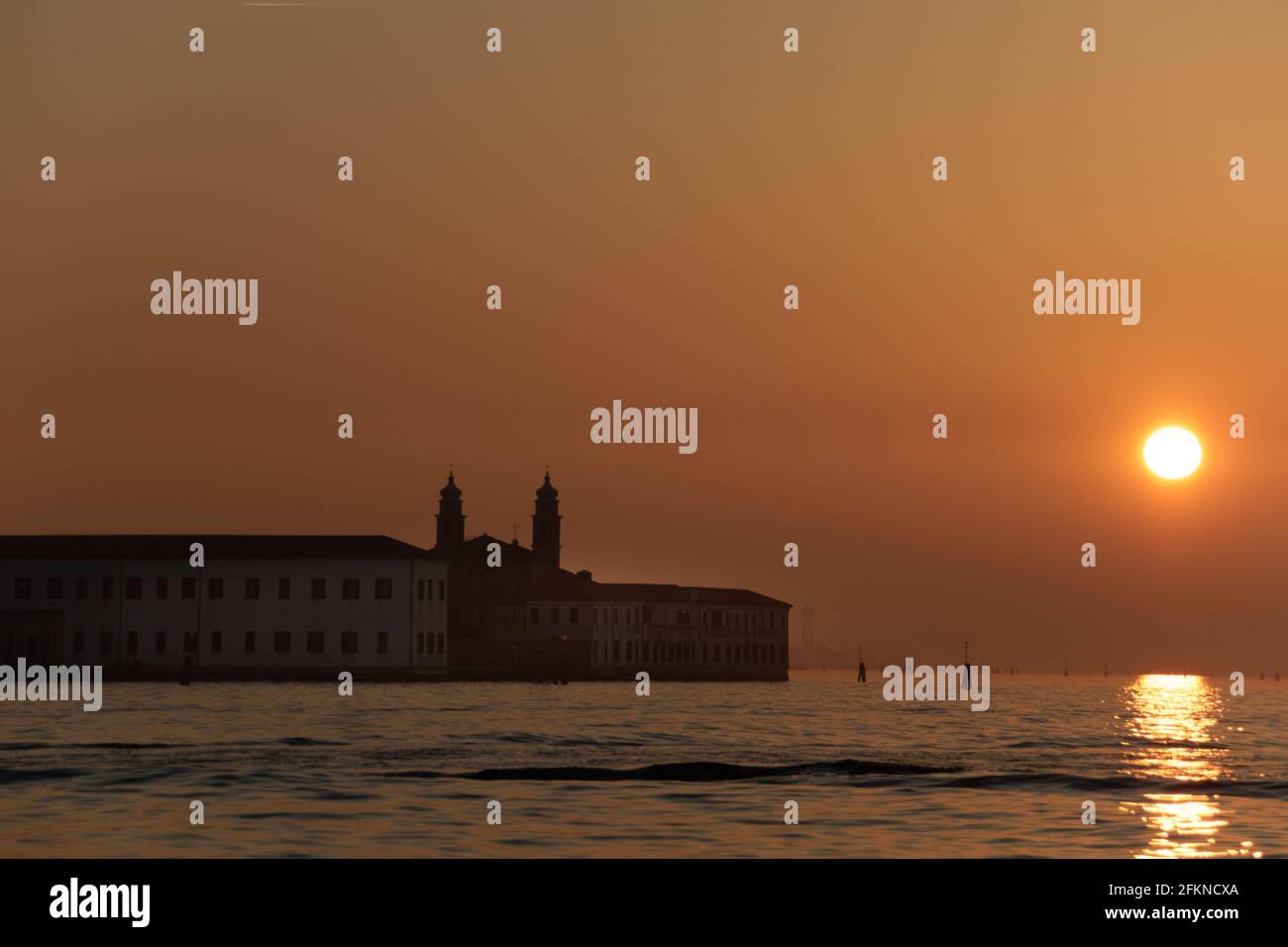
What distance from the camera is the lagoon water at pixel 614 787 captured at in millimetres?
24109

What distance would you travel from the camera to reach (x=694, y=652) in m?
140

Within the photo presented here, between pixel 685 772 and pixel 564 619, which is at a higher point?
pixel 564 619

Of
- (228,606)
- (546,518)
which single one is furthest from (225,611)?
→ (546,518)

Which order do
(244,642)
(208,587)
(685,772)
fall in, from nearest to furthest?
(685,772), (244,642), (208,587)

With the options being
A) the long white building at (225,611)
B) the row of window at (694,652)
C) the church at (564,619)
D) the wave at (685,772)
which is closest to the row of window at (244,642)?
the long white building at (225,611)

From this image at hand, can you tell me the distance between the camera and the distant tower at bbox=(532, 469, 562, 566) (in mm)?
137250

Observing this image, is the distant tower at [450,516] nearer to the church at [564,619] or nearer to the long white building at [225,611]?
the church at [564,619]

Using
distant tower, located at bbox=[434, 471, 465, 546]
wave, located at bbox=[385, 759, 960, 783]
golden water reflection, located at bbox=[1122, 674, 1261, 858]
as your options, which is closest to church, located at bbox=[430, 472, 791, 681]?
distant tower, located at bbox=[434, 471, 465, 546]

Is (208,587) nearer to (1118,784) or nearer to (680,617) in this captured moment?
(680,617)

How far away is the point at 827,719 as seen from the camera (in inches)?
2630

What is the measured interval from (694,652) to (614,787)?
108 meters

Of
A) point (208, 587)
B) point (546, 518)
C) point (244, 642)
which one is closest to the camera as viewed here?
point (244, 642)
